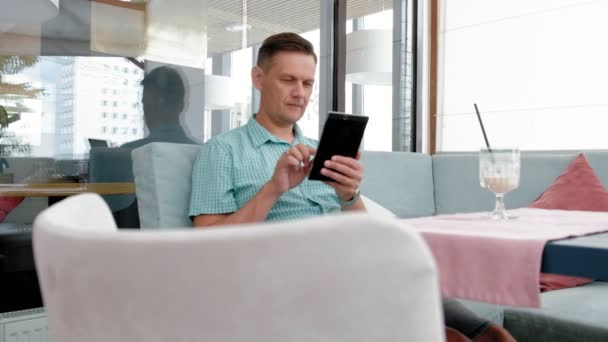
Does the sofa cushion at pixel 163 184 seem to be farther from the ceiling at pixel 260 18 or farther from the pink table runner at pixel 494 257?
the ceiling at pixel 260 18

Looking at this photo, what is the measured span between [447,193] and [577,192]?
85 centimetres

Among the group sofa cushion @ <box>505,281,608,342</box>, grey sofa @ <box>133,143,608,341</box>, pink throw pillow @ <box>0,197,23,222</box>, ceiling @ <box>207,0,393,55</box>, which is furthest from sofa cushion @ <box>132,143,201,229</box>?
ceiling @ <box>207,0,393,55</box>

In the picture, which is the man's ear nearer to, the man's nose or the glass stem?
the man's nose

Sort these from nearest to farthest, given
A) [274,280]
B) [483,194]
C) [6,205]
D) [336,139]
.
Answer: [274,280], [336,139], [6,205], [483,194]

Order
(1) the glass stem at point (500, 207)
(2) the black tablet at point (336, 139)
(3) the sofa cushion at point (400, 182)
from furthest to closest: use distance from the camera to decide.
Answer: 1. (3) the sofa cushion at point (400, 182)
2. (2) the black tablet at point (336, 139)
3. (1) the glass stem at point (500, 207)

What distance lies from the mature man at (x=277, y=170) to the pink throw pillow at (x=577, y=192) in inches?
37.0

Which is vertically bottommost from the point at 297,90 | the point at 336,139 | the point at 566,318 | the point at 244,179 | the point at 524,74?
the point at 566,318

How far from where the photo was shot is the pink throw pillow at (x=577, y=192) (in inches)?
86.4

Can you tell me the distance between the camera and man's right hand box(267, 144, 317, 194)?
1.50m

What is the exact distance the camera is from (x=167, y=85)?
267cm

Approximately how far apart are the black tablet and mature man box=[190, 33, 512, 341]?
26mm

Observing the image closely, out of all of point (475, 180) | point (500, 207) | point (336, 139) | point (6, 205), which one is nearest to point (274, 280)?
point (500, 207)

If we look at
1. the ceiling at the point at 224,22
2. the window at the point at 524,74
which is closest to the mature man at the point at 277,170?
the ceiling at the point at 224,22

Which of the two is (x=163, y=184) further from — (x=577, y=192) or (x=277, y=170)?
(x=577, y=192)
